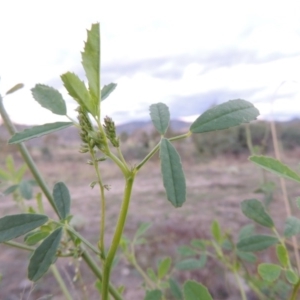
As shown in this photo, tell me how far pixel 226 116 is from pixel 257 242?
0.93 feet

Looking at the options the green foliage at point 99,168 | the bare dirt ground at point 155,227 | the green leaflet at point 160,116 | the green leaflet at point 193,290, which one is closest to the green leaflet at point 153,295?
the green foliage at point 99,168

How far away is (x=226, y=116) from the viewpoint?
0.44 m

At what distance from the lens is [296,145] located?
9594mm

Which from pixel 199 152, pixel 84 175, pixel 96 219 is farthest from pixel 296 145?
pixel 96 219

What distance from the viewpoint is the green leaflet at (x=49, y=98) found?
0.46 metres

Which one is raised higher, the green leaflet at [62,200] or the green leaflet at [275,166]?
the green leaflet at [275,166]

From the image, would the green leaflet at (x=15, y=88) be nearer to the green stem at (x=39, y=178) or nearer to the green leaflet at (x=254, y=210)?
the green stem at (x=39, y=178)

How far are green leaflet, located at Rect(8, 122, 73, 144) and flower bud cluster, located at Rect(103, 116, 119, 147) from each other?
8 centimetres

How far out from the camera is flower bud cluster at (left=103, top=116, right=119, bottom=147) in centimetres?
37

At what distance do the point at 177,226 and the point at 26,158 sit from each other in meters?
2.59

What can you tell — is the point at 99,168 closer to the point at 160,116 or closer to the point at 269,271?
the point at 160,116

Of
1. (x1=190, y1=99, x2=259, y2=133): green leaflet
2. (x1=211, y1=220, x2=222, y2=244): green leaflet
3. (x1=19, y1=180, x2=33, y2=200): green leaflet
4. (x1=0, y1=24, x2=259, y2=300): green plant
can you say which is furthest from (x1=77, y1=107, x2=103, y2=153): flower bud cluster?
(x1=211, y1=220, x2=222, y2=244): green leaflet

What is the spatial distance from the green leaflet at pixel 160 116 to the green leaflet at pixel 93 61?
10 cm

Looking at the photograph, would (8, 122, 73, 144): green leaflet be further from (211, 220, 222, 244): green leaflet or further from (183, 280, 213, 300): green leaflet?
(211, 220, 222, 244): green leaflet
